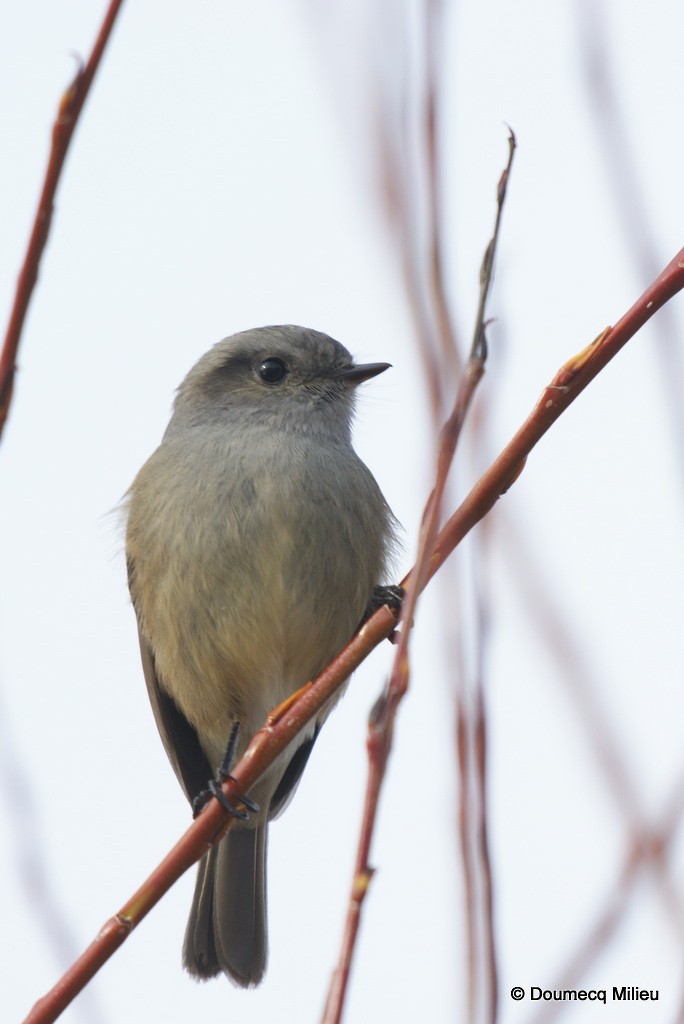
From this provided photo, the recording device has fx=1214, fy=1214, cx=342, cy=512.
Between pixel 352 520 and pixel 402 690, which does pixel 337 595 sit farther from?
pixel 402 690

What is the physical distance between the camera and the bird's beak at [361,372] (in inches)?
220

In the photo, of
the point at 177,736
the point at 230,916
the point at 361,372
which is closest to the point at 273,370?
the point at 361,372

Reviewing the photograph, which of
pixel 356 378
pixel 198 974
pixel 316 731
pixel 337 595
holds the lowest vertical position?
pixel 198 974

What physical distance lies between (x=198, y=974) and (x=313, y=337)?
290cm

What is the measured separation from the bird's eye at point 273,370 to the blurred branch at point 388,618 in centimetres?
294

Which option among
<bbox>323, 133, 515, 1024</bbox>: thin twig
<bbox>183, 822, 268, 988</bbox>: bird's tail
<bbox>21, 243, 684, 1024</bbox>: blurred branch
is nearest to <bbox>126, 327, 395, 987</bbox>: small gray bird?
<bbox>183, 822, 268, 988</bbox>: bird's tail

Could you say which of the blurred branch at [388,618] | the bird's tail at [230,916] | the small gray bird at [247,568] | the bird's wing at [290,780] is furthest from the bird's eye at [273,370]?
the blurred branch at [388,618]

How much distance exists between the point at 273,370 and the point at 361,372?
0.42m

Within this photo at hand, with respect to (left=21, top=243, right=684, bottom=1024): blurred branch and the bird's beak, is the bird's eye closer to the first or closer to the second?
the bird's beak

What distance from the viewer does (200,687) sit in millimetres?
5035

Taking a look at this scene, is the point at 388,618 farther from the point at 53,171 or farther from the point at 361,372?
the point at 361,372

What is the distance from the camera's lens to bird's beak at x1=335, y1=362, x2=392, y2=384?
5.58 meters

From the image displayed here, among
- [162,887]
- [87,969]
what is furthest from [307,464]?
[87,969]

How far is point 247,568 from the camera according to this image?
4.72 metres
